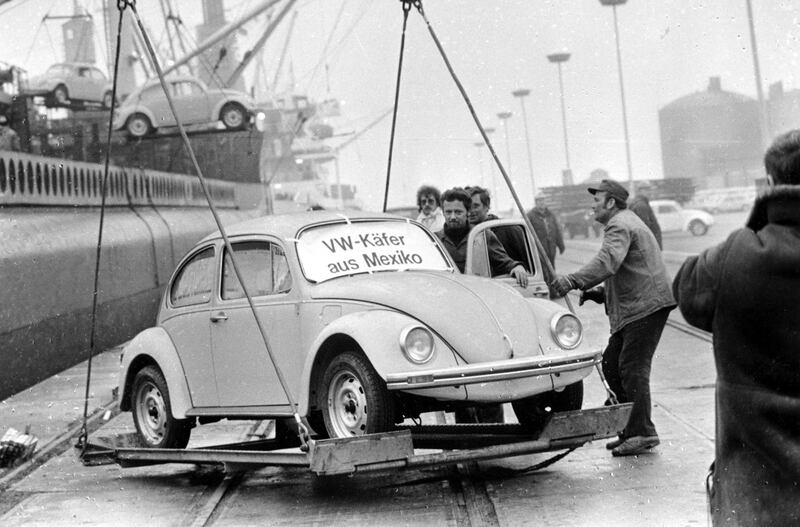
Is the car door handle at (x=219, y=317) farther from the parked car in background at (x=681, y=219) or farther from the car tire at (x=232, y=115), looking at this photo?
the parked car in background at (x=681, y=219)

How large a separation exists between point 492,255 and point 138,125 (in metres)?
39.7

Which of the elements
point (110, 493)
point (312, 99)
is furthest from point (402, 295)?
point (312, 99)

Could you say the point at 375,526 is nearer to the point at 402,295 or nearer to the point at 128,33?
the point at 402,295

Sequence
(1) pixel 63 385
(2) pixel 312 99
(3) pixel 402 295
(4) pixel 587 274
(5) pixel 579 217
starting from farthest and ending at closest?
(2) pixel 312 99
(5) pixel 579 217
(1) pixel 63 385
(4) pixel 587 274
(3) pixel 402 295

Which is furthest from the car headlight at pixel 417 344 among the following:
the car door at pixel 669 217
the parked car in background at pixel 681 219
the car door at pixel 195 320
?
the car door at pixel 669 217

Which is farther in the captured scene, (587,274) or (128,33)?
(128,33)

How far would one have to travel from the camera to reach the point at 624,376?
9.02 metres

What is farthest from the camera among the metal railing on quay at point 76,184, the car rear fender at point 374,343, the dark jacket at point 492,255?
the metal railing on quay at point 76,184

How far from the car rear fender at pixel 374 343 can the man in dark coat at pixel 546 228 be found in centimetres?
833

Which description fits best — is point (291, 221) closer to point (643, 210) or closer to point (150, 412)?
point (150, 412)

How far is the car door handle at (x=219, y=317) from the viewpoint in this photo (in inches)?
367

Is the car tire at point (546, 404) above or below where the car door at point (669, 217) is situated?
above

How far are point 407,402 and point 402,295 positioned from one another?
65 cm

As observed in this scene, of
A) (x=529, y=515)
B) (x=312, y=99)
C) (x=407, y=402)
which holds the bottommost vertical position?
(x=529, y=515)
